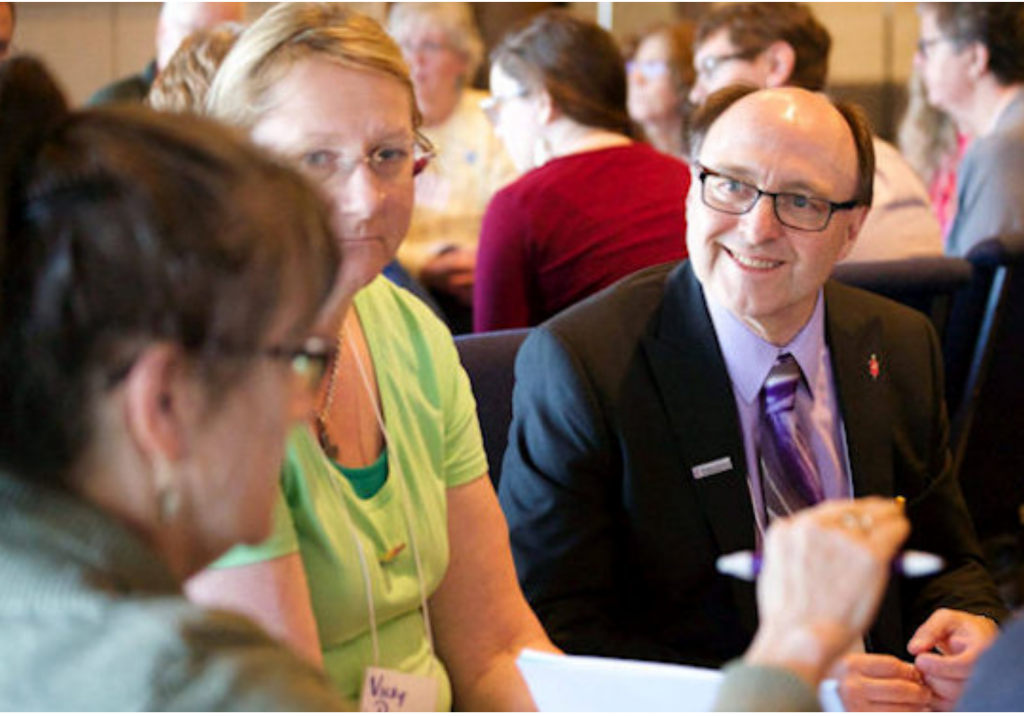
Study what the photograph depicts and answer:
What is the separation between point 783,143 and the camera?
221 centimetres

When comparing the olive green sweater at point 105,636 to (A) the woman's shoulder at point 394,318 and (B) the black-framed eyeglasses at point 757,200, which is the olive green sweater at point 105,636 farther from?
(B) the black-framed eyeglasses at point 757,200

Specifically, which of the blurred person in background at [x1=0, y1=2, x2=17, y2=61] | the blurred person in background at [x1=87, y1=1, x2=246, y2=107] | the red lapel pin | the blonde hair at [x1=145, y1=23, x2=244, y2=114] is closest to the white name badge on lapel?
the blonde hair at [x1=145, y1=23, x2=244, y2=114]

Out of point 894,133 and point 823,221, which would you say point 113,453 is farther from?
point 894,133

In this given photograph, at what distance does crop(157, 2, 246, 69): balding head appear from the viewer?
4320 millimetres

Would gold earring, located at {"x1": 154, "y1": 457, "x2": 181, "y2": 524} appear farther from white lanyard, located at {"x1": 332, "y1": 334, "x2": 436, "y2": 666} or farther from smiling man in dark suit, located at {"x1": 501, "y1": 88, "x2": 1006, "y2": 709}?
smiling man in dark suit, located at {"x1": 501, "y1": 88, "x2": 1006, "y2": 709}

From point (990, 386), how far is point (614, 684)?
2373mm

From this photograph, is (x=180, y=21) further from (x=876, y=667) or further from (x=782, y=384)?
(x=876, y=667)

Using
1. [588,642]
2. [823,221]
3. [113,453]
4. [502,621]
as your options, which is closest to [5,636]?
[113,453]

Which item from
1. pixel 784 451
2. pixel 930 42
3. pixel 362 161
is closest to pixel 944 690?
pixel 784 451

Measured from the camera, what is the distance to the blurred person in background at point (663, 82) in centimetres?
518

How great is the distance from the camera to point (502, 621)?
187cm

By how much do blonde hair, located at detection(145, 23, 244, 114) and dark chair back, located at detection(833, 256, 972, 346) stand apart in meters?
1.52

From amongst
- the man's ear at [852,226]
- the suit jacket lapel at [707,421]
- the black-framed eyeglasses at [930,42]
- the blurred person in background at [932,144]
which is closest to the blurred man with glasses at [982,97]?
the black-framed eyeglasses at [930,42]

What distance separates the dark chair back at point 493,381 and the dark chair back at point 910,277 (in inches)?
37.3
